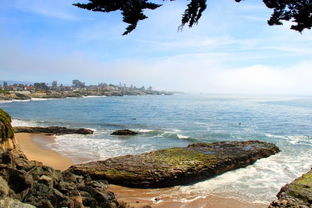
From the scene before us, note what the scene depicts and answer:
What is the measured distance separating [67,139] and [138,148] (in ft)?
33.5

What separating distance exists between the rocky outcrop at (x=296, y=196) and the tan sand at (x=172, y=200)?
171 cm

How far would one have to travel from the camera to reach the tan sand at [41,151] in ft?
69.5

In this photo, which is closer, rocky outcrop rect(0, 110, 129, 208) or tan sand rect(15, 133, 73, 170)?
rocky outcrop rect(0, 110, 129, 208)

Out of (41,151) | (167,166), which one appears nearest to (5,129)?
(41,151)

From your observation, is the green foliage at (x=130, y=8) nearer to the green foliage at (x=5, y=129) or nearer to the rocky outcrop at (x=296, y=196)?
the rocky outcrop at (x=296, y=196)

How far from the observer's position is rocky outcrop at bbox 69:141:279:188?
53.7ft

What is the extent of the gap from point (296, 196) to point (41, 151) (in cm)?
2194

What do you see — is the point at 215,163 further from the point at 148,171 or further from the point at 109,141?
the point at 109,141

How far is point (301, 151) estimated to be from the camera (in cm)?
2812

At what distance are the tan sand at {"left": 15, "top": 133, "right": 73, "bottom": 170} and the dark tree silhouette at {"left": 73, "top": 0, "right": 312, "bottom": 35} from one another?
701 inches

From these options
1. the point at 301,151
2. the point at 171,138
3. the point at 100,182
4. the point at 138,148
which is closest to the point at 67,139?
the point at 138,148

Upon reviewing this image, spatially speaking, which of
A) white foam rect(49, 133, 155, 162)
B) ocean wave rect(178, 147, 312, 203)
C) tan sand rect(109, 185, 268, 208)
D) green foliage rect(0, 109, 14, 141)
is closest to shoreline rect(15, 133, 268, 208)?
tan sand rect(109, 185, 268, 208)

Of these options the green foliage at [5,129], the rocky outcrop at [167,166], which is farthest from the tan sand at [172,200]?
the green foliage at [5,129]

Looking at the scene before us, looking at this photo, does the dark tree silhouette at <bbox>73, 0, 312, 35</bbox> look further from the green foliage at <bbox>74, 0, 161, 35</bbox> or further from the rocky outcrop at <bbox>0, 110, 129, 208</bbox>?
the rocky outcrop at <bbox>0, 110, 129, 208</bbox>
